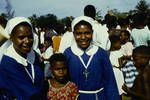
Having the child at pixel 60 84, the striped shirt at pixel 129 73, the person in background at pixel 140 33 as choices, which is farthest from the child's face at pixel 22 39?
the person in background at pixel 140 33

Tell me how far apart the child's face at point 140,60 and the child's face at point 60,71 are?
173 cm

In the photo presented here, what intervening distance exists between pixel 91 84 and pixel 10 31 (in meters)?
1.47

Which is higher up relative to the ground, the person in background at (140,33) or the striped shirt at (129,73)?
the person in background at (140,33)

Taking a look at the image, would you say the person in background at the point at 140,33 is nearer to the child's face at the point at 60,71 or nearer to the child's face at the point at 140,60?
the child's face at the point at 140,60

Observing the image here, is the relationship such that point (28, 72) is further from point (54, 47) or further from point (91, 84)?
point (54, 47)

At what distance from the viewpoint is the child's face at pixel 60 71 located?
6844 millimetres

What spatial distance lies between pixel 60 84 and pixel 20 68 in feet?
3.69

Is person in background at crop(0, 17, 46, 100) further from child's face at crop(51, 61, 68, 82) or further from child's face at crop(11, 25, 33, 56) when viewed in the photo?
child's face at crop(51, 61, 68, 82)

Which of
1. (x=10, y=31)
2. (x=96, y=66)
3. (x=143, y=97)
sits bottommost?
(x=143, y=97)

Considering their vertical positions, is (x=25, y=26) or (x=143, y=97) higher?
(x=25, y=26)

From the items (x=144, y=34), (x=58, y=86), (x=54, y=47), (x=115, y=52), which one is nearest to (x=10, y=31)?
(x=58, y=86)

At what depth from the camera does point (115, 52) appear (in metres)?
10.4

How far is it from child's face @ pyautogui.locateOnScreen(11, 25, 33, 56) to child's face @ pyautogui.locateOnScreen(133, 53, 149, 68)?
9.14 feet

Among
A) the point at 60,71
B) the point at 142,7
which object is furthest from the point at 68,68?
the point at 142,7
